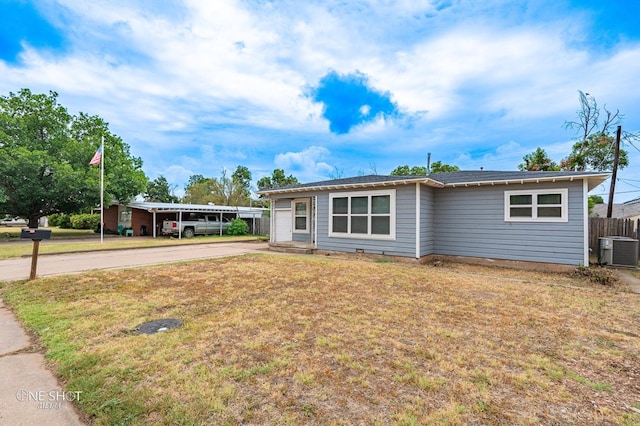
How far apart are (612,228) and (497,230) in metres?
5.48

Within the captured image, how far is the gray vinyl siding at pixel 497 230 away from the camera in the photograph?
7828 millimetres

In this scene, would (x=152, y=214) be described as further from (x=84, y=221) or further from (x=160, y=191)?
(x=160, y=191)

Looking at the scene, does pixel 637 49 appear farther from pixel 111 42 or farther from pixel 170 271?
pixel 111 42

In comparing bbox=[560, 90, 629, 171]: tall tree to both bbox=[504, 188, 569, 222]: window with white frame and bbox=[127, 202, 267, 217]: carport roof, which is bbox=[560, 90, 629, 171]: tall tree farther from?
bbox=[127, 202, 267, 217]: carport roof

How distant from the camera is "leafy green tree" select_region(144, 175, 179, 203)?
46438 mm

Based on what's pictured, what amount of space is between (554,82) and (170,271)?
57.4 ft

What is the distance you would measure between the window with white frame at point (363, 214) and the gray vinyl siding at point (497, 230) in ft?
5.99

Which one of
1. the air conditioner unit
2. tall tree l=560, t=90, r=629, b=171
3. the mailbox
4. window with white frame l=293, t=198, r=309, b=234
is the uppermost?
tall tree l=560, t=90, r=629, b=171

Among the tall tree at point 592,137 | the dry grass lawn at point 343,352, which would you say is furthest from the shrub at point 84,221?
the tall tree at point 592,137

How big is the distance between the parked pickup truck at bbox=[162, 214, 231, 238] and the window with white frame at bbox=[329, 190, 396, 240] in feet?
38.9

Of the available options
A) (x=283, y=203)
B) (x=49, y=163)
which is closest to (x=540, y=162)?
(x=283, y=203)

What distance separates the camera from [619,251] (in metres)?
8.64

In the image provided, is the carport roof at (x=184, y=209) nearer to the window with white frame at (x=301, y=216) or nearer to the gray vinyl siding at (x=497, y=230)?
the window with white frame at (x=301, y=216)

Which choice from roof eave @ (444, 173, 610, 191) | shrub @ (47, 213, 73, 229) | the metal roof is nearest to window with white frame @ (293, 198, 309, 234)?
the metal roof
